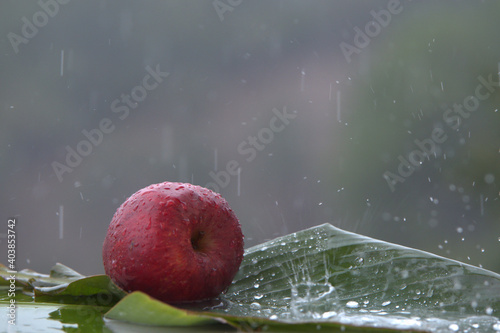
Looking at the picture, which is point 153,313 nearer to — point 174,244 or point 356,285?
point 174,244

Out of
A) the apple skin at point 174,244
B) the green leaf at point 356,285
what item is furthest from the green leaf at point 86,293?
the green leaf at point 356,285

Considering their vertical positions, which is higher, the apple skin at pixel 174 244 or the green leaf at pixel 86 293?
the apple skin at pixel 174 244

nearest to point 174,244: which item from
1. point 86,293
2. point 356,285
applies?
point 86,293

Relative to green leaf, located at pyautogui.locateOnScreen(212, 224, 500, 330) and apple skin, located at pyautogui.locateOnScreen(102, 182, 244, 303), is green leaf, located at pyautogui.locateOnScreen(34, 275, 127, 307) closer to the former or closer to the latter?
apple skin, located at pyautogui.locateOnScreen(102, 182, 244, 303)

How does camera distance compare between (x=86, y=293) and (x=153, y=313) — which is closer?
(x=153, y=313)

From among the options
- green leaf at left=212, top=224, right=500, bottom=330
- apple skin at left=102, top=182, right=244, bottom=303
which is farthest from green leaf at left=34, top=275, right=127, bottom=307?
green leaf at left=212, top=224, right=500, bottom=330

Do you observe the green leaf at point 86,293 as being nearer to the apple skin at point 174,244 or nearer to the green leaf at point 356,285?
the apple skin at point 174,244

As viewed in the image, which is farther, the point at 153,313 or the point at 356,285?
the point at 356,285

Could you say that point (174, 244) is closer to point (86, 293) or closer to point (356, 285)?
point (86, 293)

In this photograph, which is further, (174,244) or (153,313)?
(174,244)
